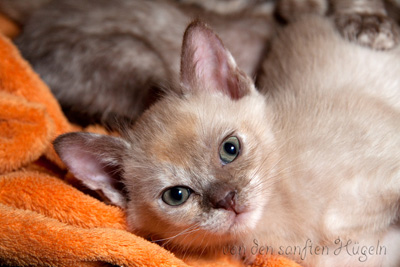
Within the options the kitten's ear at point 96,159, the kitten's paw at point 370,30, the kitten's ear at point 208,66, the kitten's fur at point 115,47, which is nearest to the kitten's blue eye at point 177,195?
the kitten's ear at point 96,159

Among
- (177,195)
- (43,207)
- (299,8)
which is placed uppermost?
(299,8)

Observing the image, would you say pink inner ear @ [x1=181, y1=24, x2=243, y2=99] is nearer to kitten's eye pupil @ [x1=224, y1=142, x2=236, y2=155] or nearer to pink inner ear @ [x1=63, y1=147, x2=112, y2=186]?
kitten's eye pupil @ [x1=224, y1=142, x2=236, y2=155]

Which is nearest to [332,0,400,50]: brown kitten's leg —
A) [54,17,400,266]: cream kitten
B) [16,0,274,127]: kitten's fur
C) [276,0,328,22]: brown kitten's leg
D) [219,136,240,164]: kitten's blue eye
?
[276,0,328,22]: brown kitten's leg

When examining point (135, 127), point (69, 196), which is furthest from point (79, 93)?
point (69, 196)

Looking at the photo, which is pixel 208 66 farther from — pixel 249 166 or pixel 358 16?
pixel 358 16

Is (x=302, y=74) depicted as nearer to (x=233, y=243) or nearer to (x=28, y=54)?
(x=233, y=243)

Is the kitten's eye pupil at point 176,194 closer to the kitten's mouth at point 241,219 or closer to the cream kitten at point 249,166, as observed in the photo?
the cream kitten at point 249,166

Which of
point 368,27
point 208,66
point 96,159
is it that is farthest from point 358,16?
point 96,159
